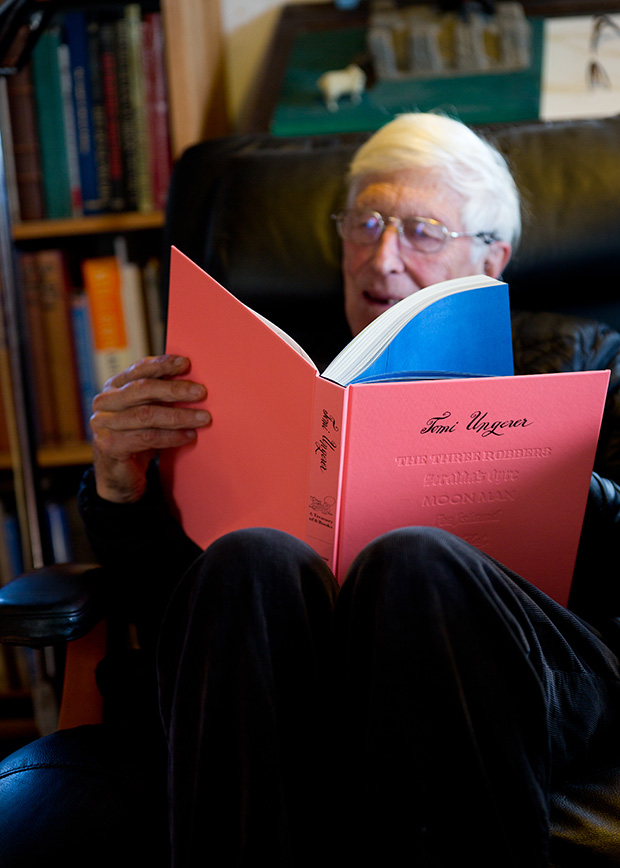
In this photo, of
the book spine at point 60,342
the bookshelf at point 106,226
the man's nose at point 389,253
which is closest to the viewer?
the man's nose at point 389,253

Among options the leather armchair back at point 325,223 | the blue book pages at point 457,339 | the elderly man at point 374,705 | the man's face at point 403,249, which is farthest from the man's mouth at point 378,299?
the elderly man at point 374,705

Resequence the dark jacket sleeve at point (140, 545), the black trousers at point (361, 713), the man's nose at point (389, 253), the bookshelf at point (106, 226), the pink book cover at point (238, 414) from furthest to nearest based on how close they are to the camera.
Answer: the bookshelf at point (106, 226)
the man's nose at point (389, 253)
the dark jacket sleeve at point (140, 545)
the pink book cover at point (238, 414)
the black trousers at point (361, 713)

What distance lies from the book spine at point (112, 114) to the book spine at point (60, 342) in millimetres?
173

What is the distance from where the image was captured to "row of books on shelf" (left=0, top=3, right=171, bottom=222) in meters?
1.43

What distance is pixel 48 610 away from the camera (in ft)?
2.57

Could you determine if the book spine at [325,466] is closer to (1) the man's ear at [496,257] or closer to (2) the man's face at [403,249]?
(2) the man's face at [403,249]

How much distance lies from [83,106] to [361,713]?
4.28 feet

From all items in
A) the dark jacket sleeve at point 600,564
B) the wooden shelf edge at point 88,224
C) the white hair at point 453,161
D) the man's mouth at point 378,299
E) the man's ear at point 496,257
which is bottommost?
the dark jacket sleeve at point 600,564

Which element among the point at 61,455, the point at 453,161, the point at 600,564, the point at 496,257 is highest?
the point at 453,161

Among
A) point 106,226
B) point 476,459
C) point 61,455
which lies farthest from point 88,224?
point 476,459

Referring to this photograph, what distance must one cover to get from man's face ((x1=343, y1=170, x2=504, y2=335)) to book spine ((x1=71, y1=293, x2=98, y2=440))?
695 millimetres

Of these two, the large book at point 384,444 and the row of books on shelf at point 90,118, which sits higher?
the row of books on shelf at point 90,118

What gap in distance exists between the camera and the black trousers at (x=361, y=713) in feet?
1.97

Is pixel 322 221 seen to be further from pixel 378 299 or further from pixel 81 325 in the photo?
pixel 81 325
